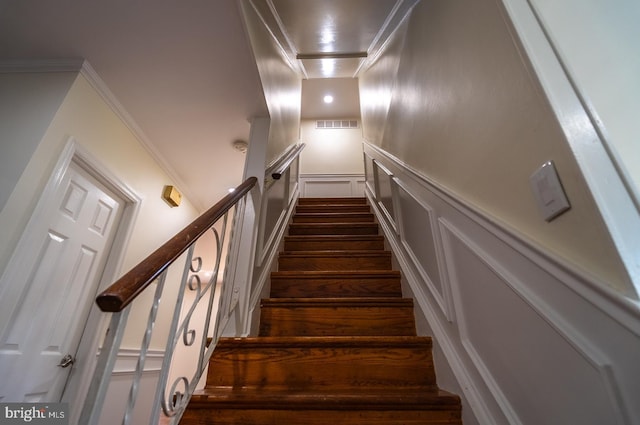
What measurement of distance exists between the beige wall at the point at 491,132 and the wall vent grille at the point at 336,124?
3.32 meters

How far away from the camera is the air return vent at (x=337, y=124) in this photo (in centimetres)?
505

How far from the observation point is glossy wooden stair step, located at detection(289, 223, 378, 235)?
2736 millimetres

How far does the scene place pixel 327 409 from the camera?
1.03 metres

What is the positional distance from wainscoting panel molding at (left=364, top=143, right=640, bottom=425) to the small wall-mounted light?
2082 millimetres

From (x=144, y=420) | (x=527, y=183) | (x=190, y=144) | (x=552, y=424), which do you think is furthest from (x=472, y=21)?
(x=144, y=420)

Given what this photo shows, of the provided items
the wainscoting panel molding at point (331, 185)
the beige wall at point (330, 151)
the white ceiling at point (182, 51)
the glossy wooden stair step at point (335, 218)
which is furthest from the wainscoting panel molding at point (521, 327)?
the beige wall at point (330, 151)

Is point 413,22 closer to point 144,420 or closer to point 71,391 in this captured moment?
point 71,391

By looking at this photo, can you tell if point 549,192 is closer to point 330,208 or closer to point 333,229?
point 333,229

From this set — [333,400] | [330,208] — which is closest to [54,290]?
[333,400]

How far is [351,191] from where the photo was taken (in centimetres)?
455

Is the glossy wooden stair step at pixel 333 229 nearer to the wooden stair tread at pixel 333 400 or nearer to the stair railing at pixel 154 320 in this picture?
the stair railing at pixel 154 320

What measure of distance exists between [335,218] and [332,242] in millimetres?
647

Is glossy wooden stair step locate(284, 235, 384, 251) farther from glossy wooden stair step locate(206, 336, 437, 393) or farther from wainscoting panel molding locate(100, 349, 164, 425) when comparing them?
wainscoting panel molding locate(100, 349, 164, 425)

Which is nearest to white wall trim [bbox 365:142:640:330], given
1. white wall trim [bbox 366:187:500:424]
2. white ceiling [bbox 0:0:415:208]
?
white wall trim [bbox 366:187:500:424]
